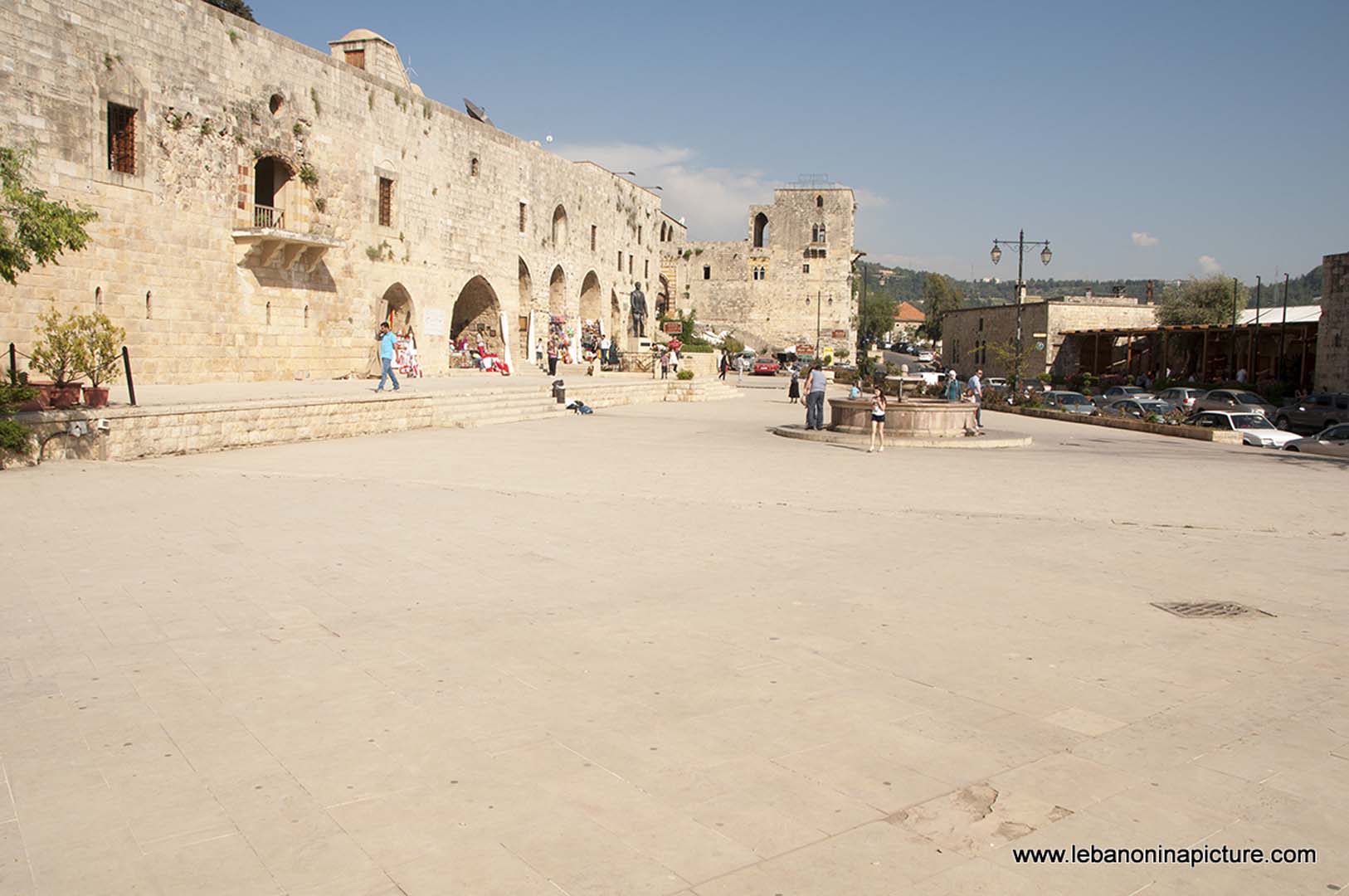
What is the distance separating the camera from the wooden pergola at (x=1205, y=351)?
124 feet

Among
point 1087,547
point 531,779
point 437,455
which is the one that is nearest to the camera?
point 531,779

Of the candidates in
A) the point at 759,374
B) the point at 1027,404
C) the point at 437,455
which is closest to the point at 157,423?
the point at 437,455

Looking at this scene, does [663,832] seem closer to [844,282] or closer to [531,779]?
[531,779]

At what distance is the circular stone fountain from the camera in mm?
18963

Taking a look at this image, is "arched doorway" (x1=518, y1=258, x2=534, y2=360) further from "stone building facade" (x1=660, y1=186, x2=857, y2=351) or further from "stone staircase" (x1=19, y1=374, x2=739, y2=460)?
"stone building facade" (x1=660, y1=186, x2=857, y2=351)

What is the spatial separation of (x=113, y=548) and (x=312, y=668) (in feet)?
12.3

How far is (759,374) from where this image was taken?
57812 mm

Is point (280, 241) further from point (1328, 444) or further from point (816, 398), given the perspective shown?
point (1328, 444)

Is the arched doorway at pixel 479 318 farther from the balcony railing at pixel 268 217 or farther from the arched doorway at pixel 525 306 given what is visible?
the balcony railing at pixel 268 217

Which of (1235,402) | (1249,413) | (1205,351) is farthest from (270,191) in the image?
(1205,351)

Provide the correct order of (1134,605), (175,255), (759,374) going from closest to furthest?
(1134,605), (175,255), (759,374)

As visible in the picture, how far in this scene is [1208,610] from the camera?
22.8ft

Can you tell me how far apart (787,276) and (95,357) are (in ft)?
223

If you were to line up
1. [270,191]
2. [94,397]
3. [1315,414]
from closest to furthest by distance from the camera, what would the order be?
1. [94,397]
2. [270,191]
3. [1315,414]
